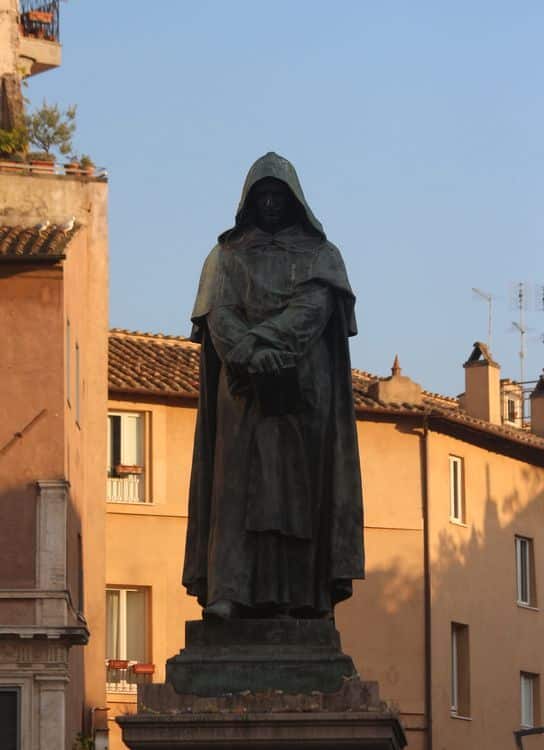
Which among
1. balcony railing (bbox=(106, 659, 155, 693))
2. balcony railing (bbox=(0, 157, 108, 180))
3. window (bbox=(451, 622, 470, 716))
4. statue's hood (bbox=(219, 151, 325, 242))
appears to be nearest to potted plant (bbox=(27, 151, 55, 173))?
balcony railing (bbox=(0, 157, 108, 180))

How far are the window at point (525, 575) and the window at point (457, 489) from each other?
7.77 feet

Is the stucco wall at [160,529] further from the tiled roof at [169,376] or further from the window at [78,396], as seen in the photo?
the window at [78,396]

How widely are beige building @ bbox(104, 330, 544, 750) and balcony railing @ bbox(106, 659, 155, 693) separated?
35 millimetres

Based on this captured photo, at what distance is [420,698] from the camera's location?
48406 mm

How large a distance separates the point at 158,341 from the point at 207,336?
39.2m

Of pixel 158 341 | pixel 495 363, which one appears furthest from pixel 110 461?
pixel 495 363

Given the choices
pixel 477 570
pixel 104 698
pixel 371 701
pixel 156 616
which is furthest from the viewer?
pixel 477 570

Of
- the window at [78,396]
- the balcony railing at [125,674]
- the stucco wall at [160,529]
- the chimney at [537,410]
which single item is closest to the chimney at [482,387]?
the chimney at [537,410]

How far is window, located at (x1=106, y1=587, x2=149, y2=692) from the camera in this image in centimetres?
4562

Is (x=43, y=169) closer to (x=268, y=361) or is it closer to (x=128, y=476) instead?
(x=128, y=476)

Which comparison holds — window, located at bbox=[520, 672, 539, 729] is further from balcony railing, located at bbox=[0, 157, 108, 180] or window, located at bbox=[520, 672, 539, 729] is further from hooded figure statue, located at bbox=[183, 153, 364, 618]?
hooded figure statue, located at bbox=[183, 153, 364, 618]

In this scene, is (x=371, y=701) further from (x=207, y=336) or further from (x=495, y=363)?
(x=495, y=363)

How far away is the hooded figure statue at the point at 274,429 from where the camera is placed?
13039 mm

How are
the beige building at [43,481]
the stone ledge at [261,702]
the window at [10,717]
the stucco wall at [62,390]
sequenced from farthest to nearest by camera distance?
1. the stucco wall at [62,390]
2. the beige building at [43,481]
3. the window at [10,717]
4. the stone ledge at [261,702]
